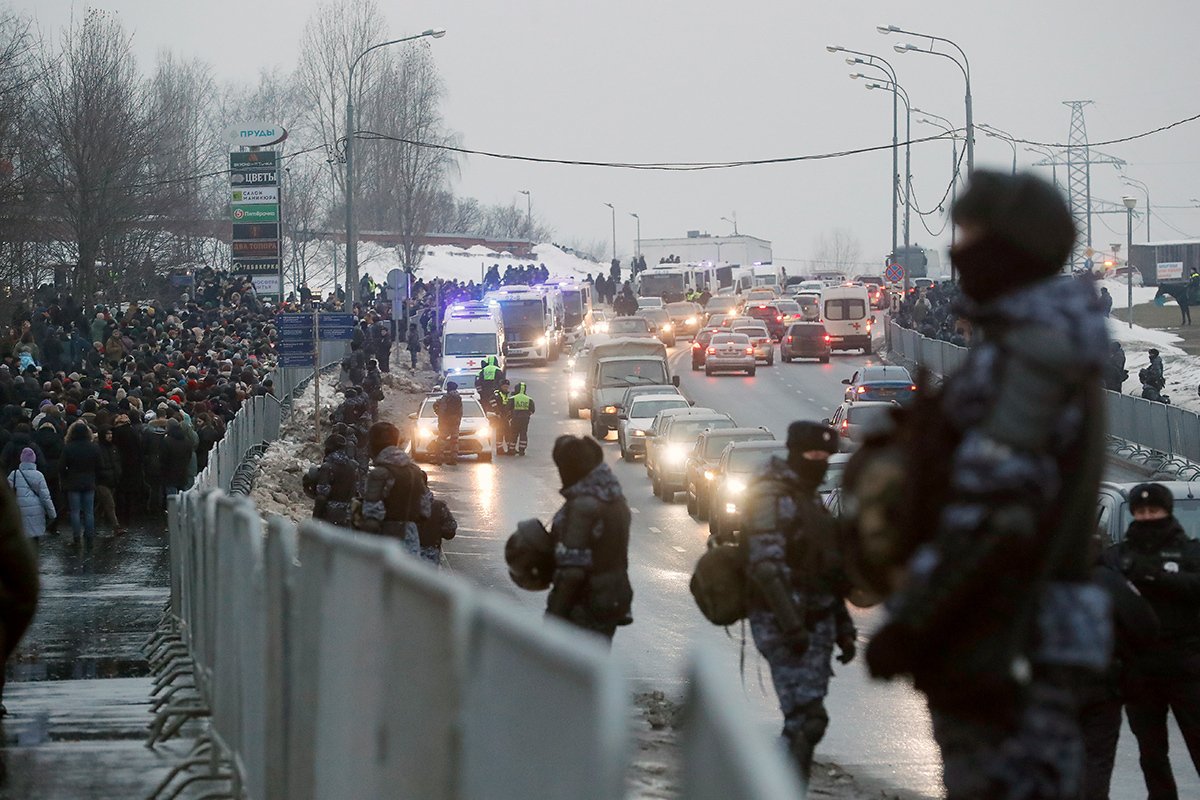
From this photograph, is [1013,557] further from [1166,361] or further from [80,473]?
[1166,361]

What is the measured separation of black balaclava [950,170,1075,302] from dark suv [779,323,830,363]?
6110 cm

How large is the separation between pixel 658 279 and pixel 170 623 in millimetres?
80850

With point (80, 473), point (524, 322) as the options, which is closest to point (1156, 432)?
point (80, 473)

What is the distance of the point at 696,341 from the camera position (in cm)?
6456

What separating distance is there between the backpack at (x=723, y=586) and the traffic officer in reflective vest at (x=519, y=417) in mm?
32010

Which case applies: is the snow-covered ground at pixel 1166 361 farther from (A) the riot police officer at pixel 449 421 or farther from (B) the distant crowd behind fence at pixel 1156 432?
(A) the riot police officer at pixel 449 421

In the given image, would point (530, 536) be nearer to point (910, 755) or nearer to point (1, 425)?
point (910, 755)

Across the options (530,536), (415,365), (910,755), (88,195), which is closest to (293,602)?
(530,536)

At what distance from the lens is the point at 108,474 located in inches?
979

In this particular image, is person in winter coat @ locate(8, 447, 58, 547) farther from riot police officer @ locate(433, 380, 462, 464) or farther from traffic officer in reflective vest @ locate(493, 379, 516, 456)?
traffic officer in reflective vest @ locate(493, 379, 516, 456)

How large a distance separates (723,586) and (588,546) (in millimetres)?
1420

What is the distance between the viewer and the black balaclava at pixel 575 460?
9242 mm

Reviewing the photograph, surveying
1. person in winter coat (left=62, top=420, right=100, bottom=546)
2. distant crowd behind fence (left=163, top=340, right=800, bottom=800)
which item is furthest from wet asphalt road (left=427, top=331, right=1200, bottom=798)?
person in winter coat (left=62, top=420, right=100, bottom=546)

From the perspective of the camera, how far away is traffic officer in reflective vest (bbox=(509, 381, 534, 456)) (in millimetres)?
40406
